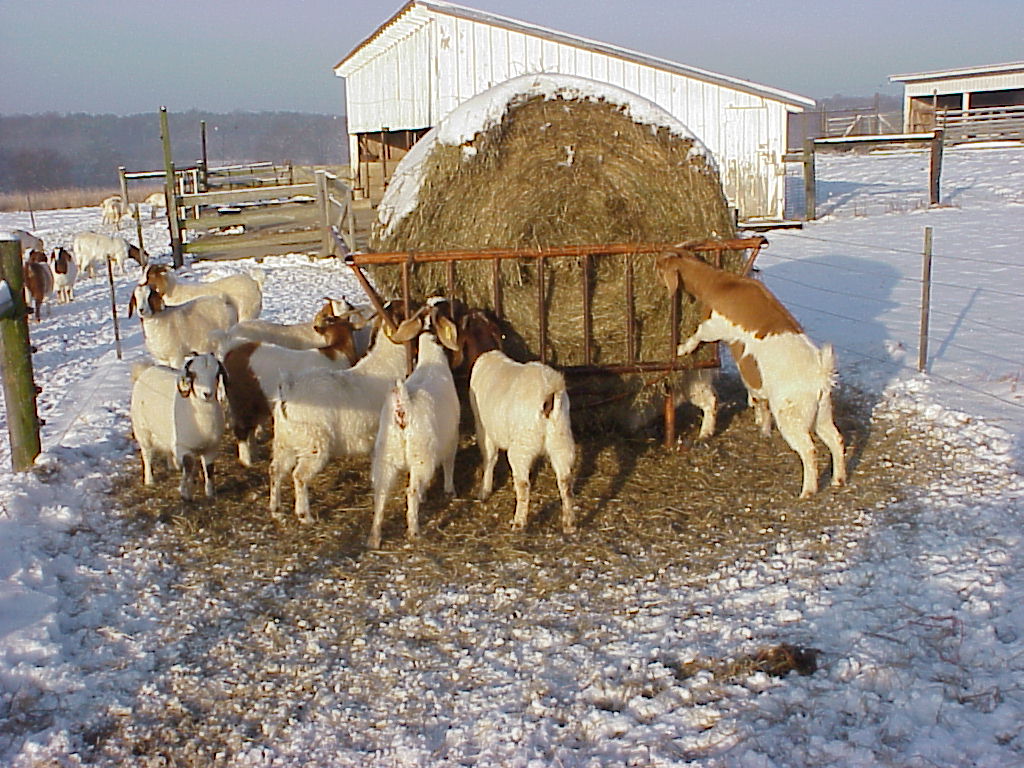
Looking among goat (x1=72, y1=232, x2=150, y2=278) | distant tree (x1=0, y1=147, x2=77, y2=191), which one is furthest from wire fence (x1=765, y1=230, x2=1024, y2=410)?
distant tree (x1=0, y1=147, x2=77, y2=191)

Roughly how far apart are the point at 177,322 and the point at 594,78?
1326 cm

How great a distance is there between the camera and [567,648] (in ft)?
13.3

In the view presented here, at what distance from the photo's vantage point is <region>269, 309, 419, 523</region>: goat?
18.2ft

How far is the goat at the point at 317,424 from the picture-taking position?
18.2ft

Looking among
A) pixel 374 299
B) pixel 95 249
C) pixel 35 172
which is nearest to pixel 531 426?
pixel 374 299

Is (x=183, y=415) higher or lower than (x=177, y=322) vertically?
lower

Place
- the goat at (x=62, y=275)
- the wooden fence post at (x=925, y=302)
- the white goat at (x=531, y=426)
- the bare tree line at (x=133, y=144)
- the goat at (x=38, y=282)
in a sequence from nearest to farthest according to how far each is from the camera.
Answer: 1. the white goat at (x=531, y=426)
2. the wooden fence post at (x=925, y=302)
3. the goat at (x=38, y=282)
4. the goat at (x=62, y=275)
5. the bare tree line at (x=133, y=144)

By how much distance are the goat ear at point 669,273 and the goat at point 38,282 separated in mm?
10397

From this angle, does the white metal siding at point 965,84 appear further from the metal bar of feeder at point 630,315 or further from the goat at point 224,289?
the metal bar of feeder at point 630,315

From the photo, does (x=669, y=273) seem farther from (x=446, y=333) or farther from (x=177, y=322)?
(x=177, y=322)

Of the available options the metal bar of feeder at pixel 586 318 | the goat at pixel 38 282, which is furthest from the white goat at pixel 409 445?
the goat at pixel 38 282

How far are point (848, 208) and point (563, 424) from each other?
1894cm

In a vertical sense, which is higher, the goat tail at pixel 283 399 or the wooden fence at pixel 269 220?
the wooden fence at pixel 269 220

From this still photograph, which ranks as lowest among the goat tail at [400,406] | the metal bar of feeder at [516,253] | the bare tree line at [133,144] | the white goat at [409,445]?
the white goat at [409,445]
